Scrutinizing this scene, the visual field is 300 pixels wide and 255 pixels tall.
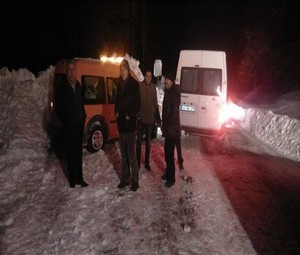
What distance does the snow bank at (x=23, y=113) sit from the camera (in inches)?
330

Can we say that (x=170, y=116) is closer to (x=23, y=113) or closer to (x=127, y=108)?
(x=127, y=108)

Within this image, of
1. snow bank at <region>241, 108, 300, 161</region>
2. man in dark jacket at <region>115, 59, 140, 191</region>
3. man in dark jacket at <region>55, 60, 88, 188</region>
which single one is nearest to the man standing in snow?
man in dark jacket at <region>115, 59, 140, 191</region>

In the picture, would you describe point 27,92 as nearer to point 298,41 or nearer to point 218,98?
point 218,98

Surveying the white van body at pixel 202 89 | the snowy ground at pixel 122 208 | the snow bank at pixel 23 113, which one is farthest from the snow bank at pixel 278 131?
the snow bank at pixel 23 113

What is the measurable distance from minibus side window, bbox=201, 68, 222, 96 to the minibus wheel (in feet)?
11.5

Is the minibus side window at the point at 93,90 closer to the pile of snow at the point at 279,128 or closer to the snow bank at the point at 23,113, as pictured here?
the snow bank at the point at 23,113

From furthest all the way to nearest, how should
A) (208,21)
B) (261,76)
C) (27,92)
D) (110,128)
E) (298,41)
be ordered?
(208,21), (261,76), (298,41), (27,92), (110,128)

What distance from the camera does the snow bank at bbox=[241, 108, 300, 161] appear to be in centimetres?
994

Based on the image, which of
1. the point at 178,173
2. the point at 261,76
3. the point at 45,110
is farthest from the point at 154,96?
the point at 261,76

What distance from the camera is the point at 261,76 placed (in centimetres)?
2158

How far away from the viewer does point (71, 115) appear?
588 cm

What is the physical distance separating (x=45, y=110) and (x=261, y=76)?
15.9 m

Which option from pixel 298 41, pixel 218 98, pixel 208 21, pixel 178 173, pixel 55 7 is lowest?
pixel 178 173

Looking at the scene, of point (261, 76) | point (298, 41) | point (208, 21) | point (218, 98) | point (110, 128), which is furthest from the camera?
point (208, 21)
